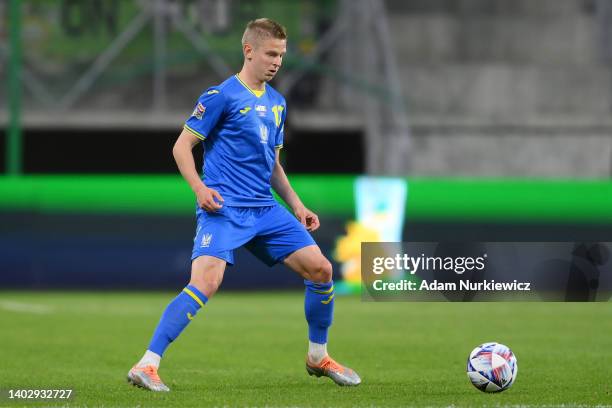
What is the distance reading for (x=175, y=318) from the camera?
22.9 feet

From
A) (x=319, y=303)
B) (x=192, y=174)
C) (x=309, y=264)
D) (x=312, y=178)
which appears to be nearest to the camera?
(x=192, y=174)

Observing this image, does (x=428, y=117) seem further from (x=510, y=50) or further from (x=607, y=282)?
(x=607, y=282)

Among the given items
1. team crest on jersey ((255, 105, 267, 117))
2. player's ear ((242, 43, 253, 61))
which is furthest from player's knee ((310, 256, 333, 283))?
player's ear ((242, 43, 253, 61))

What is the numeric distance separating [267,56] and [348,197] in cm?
931

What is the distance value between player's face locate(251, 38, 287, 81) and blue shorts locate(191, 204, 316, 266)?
0.75 meters

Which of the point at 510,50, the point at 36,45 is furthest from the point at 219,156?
Result: the point at 510,50

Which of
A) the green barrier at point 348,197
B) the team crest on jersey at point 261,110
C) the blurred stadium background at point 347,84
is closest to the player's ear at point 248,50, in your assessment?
the team crest on jersey at point 261,110

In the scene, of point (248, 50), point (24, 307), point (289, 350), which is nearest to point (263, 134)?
point (248, 50)

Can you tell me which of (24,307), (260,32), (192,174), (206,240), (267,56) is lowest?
(24,307)

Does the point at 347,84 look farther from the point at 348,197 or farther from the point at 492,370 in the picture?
the point at 492,370

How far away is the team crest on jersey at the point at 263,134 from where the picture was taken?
722cm

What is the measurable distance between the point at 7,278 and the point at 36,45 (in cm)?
721

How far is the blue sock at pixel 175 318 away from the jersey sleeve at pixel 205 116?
32.5 inches

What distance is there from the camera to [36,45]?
22.4 metres
